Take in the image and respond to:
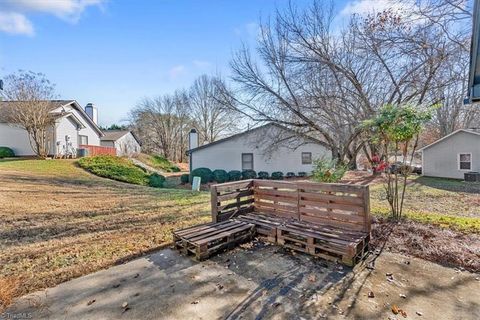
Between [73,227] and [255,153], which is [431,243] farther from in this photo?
[255,153]

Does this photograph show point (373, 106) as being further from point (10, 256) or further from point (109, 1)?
point (10, 256)

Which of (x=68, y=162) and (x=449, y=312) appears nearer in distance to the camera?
(x=449, y=312)

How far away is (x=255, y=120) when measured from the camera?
52.6 ft

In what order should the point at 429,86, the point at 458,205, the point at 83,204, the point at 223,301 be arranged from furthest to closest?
the point at 429,86 → the point at 458,205 → the point at 83,204 → the point at 223,301

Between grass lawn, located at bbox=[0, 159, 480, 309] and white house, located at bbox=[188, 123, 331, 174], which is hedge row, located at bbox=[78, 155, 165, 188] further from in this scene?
grass lawn, located at bbox=[0, 159, 480, 309]

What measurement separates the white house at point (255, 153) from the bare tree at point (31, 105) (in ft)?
33.8

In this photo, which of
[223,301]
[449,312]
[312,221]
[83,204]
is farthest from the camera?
[83,204]

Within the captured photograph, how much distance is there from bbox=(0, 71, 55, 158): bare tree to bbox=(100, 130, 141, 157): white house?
10.3 metres

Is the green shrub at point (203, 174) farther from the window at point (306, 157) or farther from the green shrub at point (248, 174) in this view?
the window at point (306, 157)

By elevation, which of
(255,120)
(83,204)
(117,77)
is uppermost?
(117,77)

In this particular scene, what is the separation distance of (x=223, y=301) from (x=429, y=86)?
13.5m

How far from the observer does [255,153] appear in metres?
18.7

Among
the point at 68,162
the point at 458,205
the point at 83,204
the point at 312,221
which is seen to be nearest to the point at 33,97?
the point at 68,162

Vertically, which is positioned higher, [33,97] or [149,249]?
[33,97]
